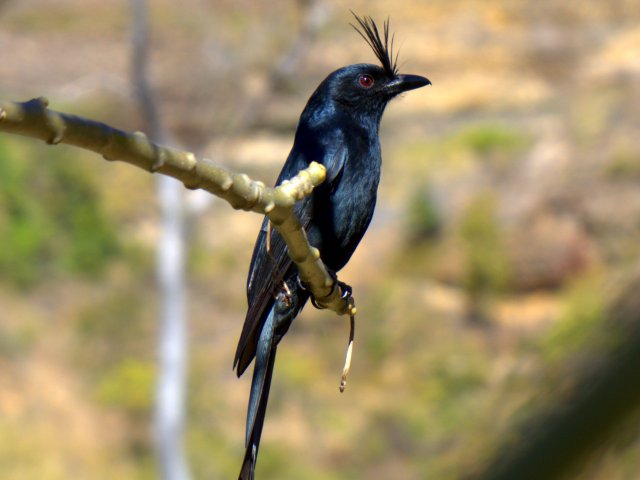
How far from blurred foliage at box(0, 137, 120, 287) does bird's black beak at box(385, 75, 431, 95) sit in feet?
62.8

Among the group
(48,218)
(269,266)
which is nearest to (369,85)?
(269,266)

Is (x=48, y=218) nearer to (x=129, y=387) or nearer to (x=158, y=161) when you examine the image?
(x=129, y=387)

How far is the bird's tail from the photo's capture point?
2.40 meters

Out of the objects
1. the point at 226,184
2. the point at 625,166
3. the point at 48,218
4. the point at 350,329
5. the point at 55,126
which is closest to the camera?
the point at 55,126

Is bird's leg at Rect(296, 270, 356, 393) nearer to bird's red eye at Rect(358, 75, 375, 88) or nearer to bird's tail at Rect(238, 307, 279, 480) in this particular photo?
bird's tail at Rect(238, 307, 279, 480)

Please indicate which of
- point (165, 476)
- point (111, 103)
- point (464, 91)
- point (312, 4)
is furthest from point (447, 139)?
point (165, 476)

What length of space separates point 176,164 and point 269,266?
160 cm

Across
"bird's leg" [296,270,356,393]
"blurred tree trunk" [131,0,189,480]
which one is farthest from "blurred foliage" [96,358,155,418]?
"bird's leg" [296,270,356,393]

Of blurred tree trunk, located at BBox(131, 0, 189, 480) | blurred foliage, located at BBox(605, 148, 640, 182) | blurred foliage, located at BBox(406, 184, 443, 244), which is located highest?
blurred foliage, located at BBox(406, 184, 443, 244)

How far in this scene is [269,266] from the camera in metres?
2.83

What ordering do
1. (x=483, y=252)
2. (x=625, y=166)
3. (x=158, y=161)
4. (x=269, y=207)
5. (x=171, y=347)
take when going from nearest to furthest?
1. (x=158, y=161)
2. (x=269, y=207)
3. (x=171, y=347)
4. (x=483, y=252)
5. (x=625, y=166)

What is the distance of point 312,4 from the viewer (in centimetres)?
1730

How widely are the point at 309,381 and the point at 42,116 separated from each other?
18.6m

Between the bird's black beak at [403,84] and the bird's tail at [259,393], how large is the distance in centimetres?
89
